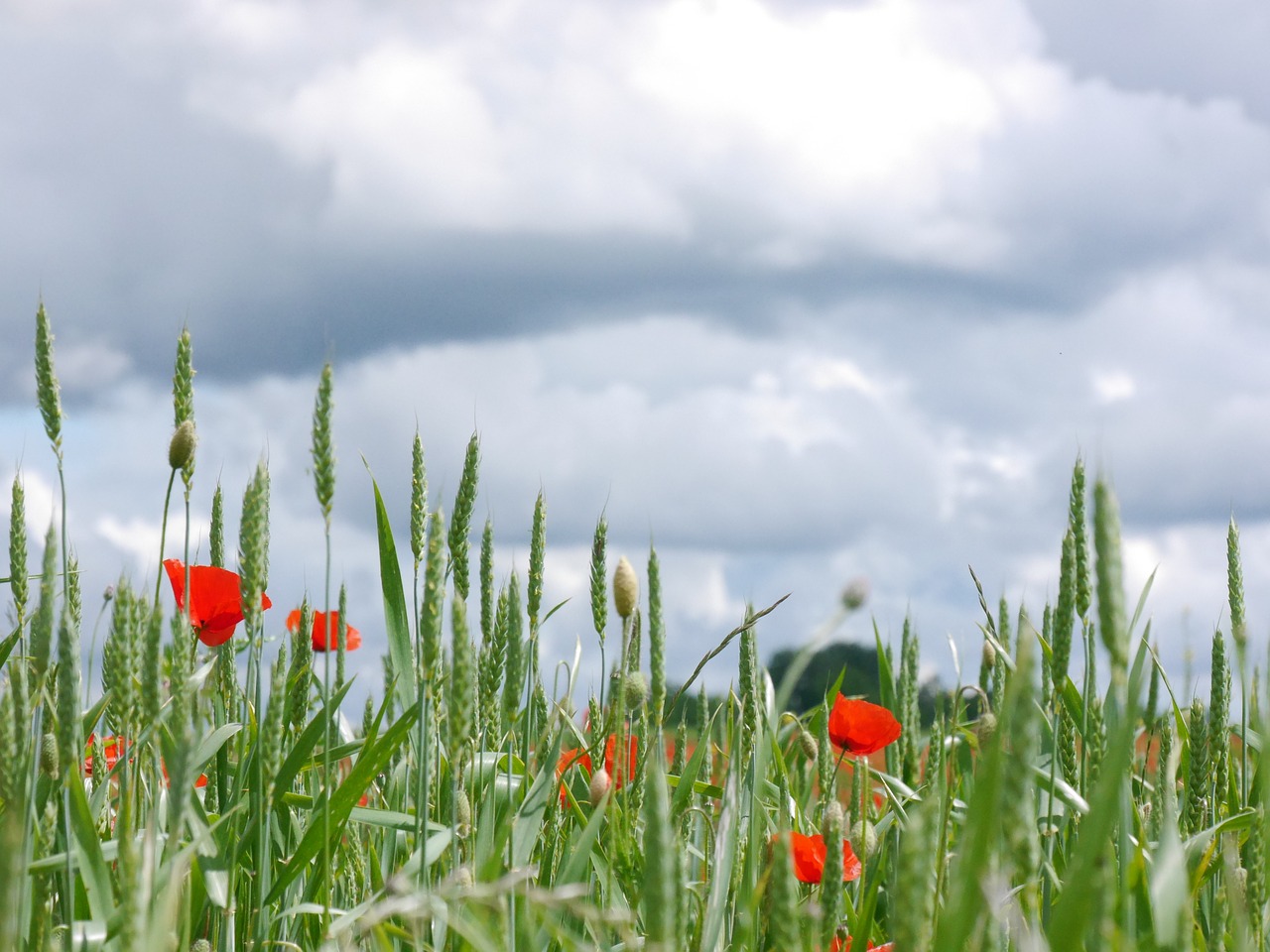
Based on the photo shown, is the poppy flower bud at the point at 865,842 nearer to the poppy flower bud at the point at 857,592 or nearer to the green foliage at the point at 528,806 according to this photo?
the green foliage at the point at 528,806

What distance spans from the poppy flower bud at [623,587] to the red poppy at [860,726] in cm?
121

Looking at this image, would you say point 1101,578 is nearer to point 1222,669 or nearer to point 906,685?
point 1222,669

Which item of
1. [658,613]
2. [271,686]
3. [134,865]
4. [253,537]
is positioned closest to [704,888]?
[658,613]

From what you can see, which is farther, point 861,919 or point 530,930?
point 861,919

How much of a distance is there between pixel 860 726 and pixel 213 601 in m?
1.42

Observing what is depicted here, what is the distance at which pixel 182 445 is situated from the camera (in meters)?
1.75

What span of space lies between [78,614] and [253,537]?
0.80 meters

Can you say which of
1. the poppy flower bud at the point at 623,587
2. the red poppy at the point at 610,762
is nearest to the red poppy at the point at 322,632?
the red poppy at the point at 610,762

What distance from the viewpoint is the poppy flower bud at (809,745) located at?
2393 mm

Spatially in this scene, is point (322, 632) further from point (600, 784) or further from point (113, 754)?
point (600, 784)

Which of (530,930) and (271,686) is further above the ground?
(271,686)

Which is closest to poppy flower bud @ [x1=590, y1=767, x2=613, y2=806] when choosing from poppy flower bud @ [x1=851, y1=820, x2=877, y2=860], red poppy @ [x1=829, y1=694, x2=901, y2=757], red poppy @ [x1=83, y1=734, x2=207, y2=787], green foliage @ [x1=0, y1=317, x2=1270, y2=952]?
green foliage @ [x1=0, y1=317, x2=1270, y2=952]

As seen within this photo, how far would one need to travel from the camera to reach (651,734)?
1981 mm

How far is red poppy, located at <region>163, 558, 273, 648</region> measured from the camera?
2.23 m
